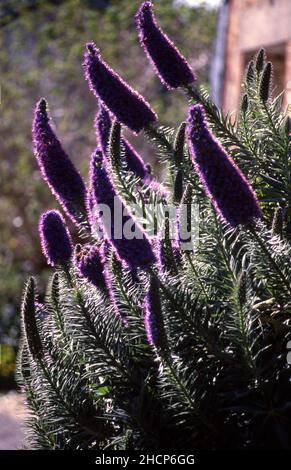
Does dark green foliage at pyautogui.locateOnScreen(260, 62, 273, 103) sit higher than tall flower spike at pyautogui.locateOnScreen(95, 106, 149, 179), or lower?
higher

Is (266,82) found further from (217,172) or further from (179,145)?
(217,172)

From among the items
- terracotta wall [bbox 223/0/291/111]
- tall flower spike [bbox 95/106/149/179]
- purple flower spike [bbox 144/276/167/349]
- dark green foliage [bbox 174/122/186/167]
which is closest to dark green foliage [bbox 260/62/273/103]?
dark green foliage [bbox 174/122/186/167]

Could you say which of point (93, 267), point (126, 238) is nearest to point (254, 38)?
point (93, 267)

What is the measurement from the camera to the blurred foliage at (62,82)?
519 inches

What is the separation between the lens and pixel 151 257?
1873 mm

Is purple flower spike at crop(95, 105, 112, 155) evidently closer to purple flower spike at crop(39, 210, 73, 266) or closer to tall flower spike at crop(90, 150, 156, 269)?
purple flower spike at crop(39, 210, 73, 266)

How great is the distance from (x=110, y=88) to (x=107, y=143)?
7.5 inches

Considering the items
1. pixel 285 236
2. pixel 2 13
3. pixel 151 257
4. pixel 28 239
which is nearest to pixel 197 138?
pixel 151 257

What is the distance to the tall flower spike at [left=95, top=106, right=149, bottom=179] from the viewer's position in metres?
2.29

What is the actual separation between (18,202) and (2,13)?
10.3 ft

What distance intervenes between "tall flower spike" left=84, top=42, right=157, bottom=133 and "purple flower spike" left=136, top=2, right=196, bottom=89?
17cm

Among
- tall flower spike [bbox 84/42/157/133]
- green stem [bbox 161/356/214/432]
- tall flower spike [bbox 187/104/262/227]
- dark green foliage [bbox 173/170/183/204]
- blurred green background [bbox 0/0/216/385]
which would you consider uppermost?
blurred green background [bbox 0/0/216/385]

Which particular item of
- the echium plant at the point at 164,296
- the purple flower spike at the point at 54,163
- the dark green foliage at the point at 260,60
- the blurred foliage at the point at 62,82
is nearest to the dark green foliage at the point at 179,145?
the echium plant at the point at 164,296
